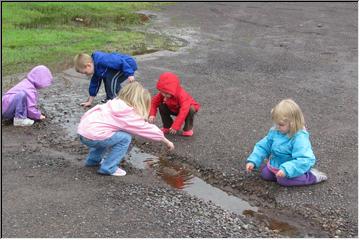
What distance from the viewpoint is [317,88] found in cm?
880

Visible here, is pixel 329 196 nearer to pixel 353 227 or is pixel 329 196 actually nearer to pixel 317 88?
pixel 353 227

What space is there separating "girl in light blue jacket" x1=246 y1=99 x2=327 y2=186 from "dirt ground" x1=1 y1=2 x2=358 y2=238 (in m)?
0.11

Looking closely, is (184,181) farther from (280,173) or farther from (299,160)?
(299,160)

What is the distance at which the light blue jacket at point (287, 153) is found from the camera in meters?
5.07

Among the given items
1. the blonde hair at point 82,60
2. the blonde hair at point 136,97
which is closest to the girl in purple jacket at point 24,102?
the blonde hair at point 82,60

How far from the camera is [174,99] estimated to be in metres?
6.36

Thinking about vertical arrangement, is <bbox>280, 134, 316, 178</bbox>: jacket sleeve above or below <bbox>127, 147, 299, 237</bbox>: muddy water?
above

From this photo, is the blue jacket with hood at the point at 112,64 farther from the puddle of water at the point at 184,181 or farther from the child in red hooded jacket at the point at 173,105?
the puddle of water at the point at 184,181

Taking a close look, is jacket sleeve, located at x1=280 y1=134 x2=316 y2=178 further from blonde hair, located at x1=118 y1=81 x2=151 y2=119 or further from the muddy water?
blonde hair, located at x1=118 y1=81 x2=151 y2=119

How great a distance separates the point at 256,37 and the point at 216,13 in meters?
4.12

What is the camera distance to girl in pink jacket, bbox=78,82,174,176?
526cm

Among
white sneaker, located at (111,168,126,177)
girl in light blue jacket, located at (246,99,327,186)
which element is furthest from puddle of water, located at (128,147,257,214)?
girl in light blue jacket, located at (246,99,327,186)

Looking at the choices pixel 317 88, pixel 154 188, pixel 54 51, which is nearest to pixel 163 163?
→ pixel 154 188

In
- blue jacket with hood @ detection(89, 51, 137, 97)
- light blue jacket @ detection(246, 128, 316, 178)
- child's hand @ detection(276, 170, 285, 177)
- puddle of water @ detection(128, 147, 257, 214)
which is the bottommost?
puddle of water @ detection(128, 147, 257, 214)
